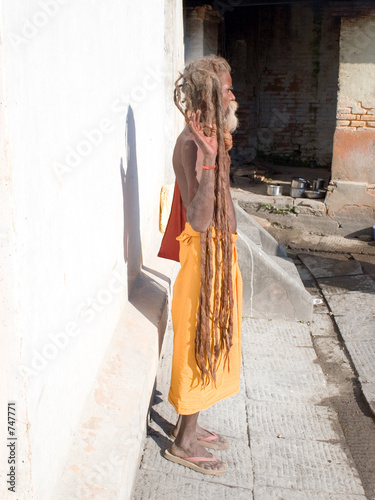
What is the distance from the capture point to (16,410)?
1580 mm

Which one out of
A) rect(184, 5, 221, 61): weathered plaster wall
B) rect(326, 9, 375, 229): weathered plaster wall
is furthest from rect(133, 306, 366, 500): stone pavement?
rect(184, 5, 221, 61): weathered plaster wall

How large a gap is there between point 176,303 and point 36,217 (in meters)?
1.32

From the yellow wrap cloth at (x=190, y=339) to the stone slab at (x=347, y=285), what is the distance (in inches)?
121

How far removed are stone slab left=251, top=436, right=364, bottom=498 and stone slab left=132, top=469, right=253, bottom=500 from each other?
0.58 ft

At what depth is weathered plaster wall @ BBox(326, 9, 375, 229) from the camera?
731cm

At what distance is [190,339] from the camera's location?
276cm

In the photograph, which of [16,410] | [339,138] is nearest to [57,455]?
[16,410]

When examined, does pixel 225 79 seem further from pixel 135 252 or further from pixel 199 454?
pixel 199 454

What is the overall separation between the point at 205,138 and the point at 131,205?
93 centimetres

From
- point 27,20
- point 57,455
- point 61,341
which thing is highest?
point 27,20

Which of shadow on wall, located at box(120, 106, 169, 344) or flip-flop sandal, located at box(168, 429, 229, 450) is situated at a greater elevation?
shadow on wall, located at box(120, 106, 169, 344)

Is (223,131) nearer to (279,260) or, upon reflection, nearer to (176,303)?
(176,303)

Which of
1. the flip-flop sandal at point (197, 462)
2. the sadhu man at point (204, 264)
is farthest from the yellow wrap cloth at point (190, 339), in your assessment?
the flip-flop sandal at point (197, 462)

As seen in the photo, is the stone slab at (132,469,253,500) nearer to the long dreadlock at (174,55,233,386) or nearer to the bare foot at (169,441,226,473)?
the bare foot at (169,441,226,473)
